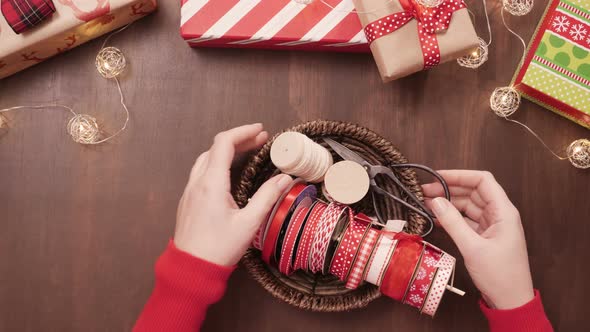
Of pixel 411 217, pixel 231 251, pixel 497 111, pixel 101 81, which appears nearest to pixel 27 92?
pixel 101 81

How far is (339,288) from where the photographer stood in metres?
0.89

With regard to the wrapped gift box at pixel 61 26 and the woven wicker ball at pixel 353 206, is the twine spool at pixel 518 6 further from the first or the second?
the wrapped gift box at pixel 61 26

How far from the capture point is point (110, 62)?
96 centimetres

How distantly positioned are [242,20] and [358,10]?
218 mm

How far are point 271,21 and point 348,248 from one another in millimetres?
448

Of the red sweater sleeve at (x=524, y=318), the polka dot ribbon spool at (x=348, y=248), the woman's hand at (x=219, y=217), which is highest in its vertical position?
the woman's hand at (x=219, y=217)

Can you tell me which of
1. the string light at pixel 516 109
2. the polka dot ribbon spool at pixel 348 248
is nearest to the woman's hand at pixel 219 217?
the polka dot ribbon spool at pixel 348 248

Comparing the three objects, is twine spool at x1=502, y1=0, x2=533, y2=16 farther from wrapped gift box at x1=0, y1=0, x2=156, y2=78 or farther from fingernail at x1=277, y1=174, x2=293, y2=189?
wrapped gift box at x1=0, y1=0, x2=156, y2=78

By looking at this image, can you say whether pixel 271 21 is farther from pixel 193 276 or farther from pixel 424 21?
pixel 193 276

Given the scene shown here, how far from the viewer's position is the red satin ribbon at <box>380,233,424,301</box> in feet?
2.54

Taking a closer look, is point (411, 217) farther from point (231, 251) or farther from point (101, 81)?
point (101, 81)

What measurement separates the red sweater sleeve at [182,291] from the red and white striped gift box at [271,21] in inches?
16.2

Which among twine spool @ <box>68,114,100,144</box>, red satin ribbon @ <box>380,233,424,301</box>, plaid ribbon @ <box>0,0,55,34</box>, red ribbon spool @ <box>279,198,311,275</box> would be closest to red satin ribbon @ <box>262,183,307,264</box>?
red ribbon spool @ <box>279,198,311,275</box>

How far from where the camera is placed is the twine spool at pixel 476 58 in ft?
3.13
